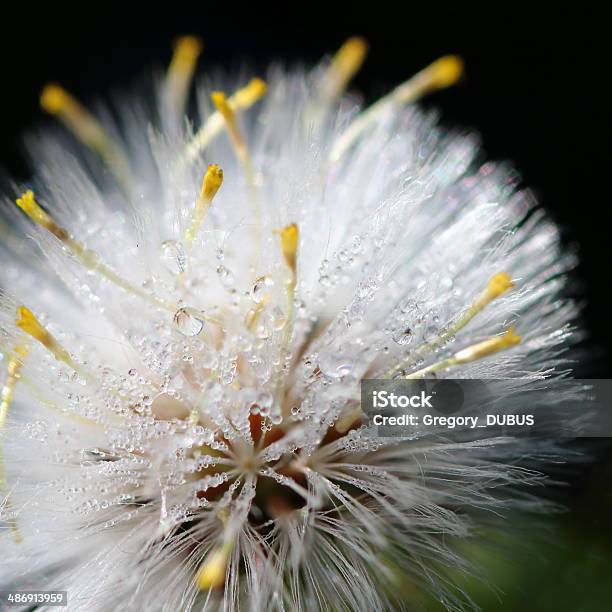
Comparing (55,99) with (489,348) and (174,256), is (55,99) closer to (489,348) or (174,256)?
(174,256)

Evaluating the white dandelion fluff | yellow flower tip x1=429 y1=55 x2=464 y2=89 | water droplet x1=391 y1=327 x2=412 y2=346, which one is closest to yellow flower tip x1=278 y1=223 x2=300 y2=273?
the white dandelion fluff

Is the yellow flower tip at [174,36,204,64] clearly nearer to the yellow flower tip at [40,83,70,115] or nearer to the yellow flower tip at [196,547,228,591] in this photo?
the yellow flower tip at [40,83,70,115]

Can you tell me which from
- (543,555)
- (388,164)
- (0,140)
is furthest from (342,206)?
(0,140)

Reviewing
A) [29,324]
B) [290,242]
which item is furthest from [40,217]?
[290,242]

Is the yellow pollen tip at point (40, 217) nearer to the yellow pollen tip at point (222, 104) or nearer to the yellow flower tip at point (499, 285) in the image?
the yellow pollen tip at point (222, 104)

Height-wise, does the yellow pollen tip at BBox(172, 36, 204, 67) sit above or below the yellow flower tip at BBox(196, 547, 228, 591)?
above

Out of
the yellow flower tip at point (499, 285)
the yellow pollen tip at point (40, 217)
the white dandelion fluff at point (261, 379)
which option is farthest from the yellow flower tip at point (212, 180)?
the yellow flower tip at point (499, 285)

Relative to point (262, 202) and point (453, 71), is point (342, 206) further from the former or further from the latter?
point (453, 71)
